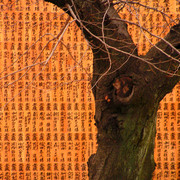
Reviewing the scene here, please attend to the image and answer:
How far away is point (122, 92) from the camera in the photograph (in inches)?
48.6

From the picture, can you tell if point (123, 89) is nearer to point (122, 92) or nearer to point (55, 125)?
point (122, 92)

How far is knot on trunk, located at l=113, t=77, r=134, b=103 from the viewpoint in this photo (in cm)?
122

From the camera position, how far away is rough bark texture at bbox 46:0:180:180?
4.18ft

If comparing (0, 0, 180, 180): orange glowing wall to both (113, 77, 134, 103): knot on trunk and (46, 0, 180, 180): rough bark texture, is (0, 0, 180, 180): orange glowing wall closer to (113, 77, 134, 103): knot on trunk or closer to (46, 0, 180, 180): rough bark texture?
(46, 0, 180, 180): rough bark texture

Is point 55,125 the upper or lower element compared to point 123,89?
lower

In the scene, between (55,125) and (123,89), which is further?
(55,125)

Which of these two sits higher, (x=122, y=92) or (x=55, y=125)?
(x=122, y=92)

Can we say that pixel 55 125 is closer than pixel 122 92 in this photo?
No

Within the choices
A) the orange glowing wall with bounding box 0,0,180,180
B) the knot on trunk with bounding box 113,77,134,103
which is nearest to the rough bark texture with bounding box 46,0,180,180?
the knot on trunk with bounding box 113,77,134,103

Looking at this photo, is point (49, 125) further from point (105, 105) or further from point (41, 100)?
point (105, 105)

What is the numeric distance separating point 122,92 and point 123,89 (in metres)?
0.02

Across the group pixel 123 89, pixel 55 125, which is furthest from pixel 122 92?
pixel 55 125

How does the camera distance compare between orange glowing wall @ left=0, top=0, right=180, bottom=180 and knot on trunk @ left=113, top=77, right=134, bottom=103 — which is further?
orange glowing wall @ left=0, top=0, right=180, bottom=180

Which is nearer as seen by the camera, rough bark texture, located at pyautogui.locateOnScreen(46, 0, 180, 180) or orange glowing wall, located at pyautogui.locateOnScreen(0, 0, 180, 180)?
rough bark texture, located at pyautogui.locateOnScreen(46, 0, 180, 180)
